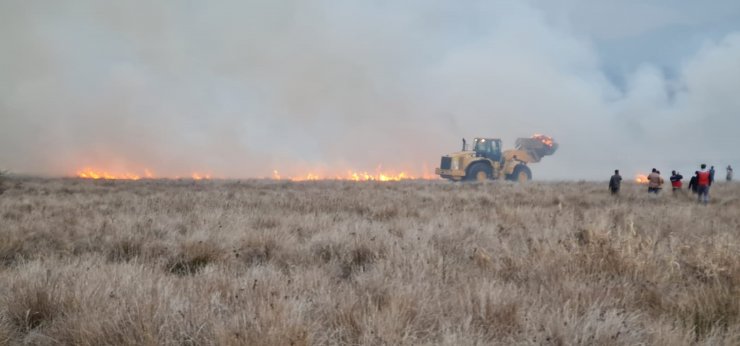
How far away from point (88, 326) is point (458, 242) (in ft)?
14.6

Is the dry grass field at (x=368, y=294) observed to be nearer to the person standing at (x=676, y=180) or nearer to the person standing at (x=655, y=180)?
the person standing at (x=655, y=180)

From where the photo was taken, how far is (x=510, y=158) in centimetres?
3438

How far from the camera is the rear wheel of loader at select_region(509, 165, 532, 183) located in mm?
34062

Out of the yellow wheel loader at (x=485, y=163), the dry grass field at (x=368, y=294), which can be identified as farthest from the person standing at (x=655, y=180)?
the yellow wheel loader at (x=485, y=163)

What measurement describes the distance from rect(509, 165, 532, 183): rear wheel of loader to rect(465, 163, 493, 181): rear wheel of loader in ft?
8.52

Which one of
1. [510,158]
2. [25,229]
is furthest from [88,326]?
[510,158]

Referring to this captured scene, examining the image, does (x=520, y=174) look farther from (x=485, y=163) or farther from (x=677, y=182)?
(x=677, y=182)

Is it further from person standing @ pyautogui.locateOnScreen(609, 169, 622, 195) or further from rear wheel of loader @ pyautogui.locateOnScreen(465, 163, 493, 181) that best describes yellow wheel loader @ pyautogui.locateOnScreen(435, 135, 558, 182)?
person standing @ pyautogui.locateOnScreen(609, 169, 622, 195)

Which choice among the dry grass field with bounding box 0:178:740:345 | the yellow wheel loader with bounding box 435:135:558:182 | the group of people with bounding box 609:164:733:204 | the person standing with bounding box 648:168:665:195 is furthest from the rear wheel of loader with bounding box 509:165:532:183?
the dry grass field with bounding box 0:178:740:345

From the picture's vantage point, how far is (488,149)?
109 feet

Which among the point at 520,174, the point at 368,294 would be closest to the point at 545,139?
the point at 520,174

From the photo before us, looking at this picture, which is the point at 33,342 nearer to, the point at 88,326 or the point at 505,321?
the point at 88,326

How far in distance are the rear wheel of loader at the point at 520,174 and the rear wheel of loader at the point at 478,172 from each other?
2.60 m

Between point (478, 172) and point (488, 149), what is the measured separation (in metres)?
2.13
